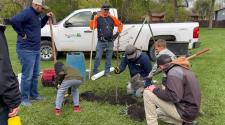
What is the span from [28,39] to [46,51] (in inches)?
256

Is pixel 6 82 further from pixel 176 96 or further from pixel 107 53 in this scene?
pixel 107 53

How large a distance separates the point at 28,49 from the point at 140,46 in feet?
21.9

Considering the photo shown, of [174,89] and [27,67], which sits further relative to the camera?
[27,67]

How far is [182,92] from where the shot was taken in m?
5.21

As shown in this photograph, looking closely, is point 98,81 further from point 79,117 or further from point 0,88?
point 0,88

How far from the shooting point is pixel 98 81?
30.5 feet

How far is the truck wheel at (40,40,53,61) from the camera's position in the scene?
13.3m

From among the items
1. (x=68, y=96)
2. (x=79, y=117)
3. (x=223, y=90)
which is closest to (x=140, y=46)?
(x=223, y=90)

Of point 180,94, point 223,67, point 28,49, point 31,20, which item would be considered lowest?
point 223,67

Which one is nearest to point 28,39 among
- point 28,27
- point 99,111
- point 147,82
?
point 28,27

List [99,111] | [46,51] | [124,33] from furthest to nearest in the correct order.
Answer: [46,51], [124,33], [99,111]

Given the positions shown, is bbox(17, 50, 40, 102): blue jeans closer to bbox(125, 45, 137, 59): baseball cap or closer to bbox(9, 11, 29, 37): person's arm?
bbox(9, 11, 29, 37): person's arm

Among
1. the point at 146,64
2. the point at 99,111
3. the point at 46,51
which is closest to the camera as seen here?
the point at 99,111

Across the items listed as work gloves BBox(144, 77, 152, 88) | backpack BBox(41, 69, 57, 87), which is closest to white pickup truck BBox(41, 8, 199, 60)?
backpack BBox(41, 69, 57, 87)
